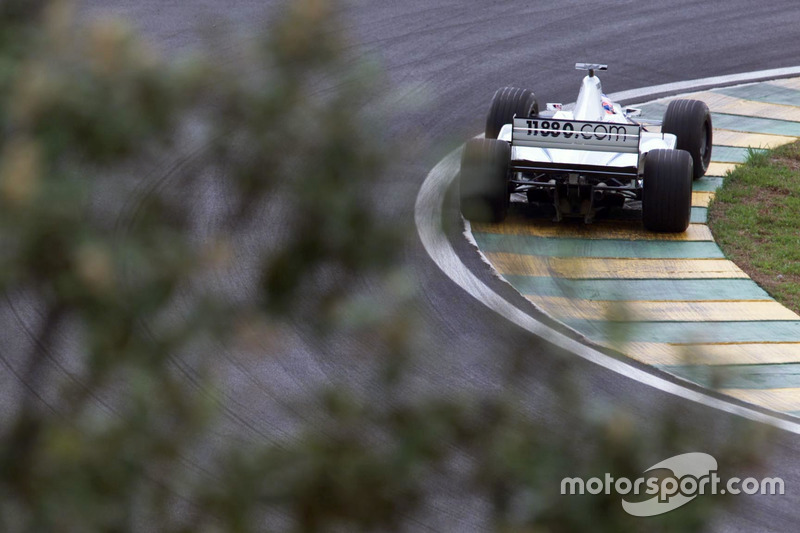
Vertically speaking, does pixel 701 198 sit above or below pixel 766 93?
below

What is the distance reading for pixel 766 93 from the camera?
1622cm

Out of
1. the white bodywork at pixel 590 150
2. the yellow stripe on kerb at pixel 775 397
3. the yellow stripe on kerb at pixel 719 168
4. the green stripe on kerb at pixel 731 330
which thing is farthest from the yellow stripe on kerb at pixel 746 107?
the yellow stripe on kerb at pixel 775 397

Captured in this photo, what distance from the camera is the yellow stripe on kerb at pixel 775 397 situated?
25.7 feet

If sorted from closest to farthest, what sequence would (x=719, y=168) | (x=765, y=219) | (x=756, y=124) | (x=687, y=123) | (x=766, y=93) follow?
(x=765, y=219) < (x=687, y=123) < (x=719, y=168) < (x=756, y=124) < (x=766, y=93)

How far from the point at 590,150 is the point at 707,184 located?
273cm

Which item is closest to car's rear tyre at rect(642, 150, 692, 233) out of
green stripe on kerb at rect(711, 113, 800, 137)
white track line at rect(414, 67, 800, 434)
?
white track line at rect(414, 67, 800, 434)

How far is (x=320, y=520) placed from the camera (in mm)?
2037

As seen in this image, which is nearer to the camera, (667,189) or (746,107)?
(667,189)

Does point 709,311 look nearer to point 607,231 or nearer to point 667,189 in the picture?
point 667,189

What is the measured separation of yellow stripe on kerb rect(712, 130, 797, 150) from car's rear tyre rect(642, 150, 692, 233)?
151 inches

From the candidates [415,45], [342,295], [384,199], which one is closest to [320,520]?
[342,295]

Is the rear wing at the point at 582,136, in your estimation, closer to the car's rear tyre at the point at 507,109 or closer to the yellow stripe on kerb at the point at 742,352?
the car's rear tyre at the point at 507,109

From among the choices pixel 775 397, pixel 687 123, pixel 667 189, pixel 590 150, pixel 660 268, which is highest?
pixel 590 150

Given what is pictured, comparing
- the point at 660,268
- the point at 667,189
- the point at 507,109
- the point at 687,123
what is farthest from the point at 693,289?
the point at 507,109
